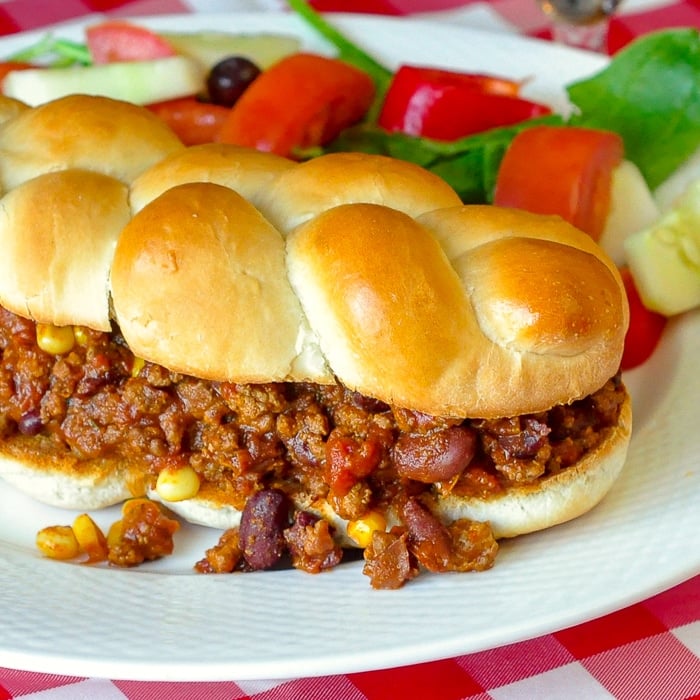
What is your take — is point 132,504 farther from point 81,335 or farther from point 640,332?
point 640,332

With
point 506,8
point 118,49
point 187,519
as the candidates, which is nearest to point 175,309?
point 187,519

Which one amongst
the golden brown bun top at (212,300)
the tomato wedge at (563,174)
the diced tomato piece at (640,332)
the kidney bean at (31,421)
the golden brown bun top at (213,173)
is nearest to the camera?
the golden brown bun top at (212,300)

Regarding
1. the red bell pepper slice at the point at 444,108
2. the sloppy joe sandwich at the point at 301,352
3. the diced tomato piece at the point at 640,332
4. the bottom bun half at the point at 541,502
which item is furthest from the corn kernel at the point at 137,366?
the red bell pepper slice at the point at 444,108

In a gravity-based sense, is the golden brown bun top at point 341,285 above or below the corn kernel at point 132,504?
above

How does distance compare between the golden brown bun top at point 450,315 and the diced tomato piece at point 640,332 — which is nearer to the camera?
the golden brown bun top at point 450,315

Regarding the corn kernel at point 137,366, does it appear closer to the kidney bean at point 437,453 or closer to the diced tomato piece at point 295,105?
the kidney bean at point 437,453

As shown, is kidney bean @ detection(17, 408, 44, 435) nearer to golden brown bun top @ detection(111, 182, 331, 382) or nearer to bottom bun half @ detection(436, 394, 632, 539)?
golden brown bun top @ detection(111, 182, 331, 382)
